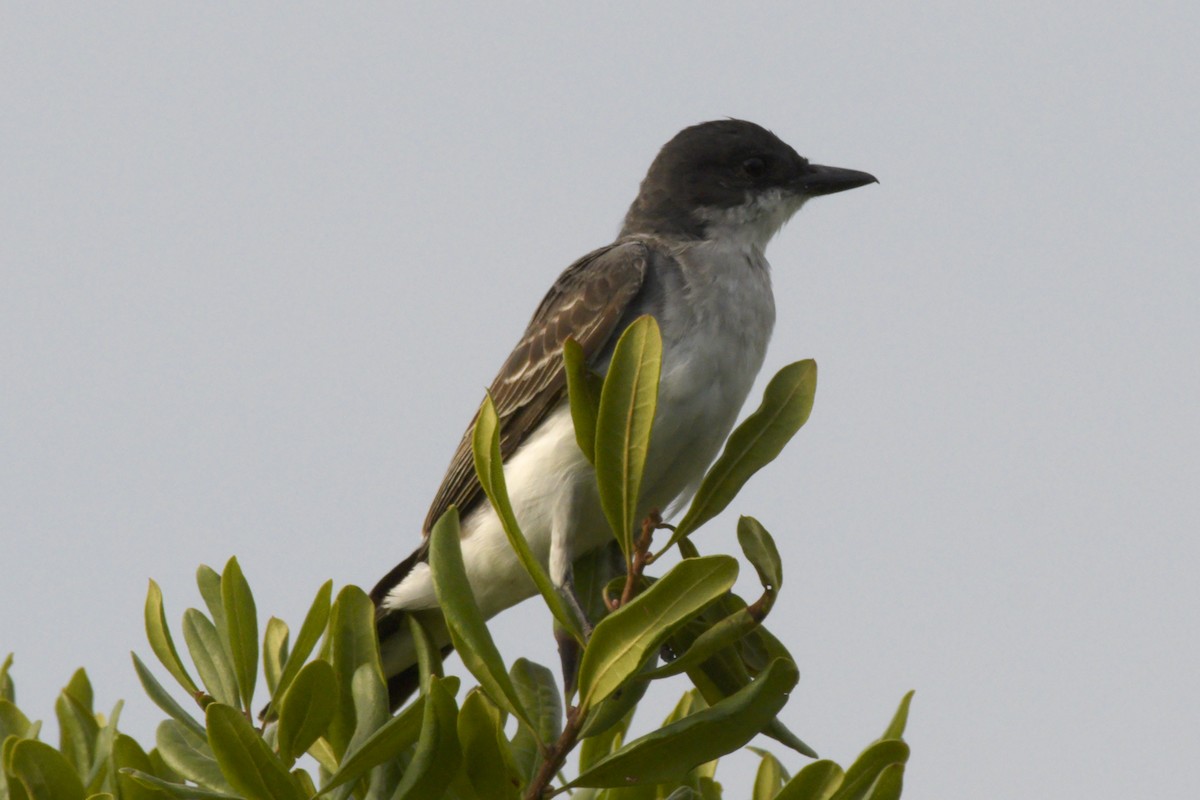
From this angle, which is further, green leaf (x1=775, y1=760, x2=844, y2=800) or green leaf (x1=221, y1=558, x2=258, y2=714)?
green leaf (x1=221, y1=558, x2=258, y2=714)

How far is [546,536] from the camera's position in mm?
5488

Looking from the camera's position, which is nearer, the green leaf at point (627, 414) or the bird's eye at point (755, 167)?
the green leaf at point (627, 414)

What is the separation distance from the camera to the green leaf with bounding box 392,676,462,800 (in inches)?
110

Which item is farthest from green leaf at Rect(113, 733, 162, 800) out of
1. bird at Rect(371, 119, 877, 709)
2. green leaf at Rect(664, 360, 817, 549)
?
bird at Rect(371, 119, 877, 709)

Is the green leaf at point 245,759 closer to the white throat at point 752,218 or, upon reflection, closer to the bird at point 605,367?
the bird at point 605,367

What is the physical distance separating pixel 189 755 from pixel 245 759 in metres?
0.45

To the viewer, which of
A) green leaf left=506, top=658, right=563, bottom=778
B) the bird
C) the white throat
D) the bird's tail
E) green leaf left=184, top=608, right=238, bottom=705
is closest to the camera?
green leaf left=506, top=658, right=563, bottom=778

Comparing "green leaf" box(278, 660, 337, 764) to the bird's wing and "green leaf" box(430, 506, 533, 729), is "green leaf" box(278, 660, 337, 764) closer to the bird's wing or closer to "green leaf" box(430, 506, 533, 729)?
"green leaf" box(430, 506, 533, 729)

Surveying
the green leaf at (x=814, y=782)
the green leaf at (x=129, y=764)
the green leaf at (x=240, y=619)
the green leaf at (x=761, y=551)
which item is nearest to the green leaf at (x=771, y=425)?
the green leaf at (x=761, y=551)

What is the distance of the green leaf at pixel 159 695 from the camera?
3202 mm

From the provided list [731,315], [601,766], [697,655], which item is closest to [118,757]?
[601,766]

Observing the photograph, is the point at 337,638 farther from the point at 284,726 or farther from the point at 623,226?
the point at 623,226

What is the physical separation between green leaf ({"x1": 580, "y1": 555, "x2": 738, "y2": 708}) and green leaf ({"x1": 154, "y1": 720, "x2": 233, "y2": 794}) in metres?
0.77

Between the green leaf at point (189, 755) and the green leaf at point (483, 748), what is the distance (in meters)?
0.47
